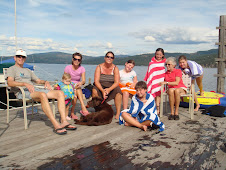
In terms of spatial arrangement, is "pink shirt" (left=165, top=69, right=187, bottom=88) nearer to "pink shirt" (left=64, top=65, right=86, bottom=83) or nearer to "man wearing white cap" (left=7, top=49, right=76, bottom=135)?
"pink shirt" (left=64, top=65, right=86, bottom=83)

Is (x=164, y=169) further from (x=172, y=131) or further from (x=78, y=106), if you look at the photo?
(x=78, y=106)

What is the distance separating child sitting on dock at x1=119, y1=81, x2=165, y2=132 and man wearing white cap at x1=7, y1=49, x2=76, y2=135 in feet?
3.30

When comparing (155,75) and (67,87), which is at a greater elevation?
(155,75)

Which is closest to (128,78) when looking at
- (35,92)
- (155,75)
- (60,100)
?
(155,75)

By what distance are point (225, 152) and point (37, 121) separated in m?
3.25

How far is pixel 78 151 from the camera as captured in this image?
106 inches

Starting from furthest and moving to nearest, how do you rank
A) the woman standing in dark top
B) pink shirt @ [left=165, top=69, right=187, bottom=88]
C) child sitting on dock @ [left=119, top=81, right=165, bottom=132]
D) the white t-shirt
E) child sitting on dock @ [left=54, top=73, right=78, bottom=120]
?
the white t-shirt
pink shirt @ [left=165, top=69, right=187, bottom=88]
the woman standing in dark top
child sitting on dock @ [left=54, top=73, right=78, bottom=120]
child sitting on dock @ [left=119, top=81, right=165, bottom=132]

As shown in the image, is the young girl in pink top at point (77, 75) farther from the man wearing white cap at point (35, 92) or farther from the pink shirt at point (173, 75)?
the pink shirt at point (173, 75)

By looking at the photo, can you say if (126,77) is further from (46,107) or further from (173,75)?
(46,107)

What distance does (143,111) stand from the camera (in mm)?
3826

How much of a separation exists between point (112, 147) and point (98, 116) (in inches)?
48.3

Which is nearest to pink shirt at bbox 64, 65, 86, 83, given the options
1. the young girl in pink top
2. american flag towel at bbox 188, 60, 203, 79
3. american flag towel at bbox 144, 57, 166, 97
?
the young girl in pink top

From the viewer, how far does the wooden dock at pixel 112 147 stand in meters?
2.36

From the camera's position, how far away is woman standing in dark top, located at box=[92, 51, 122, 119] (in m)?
4.64
